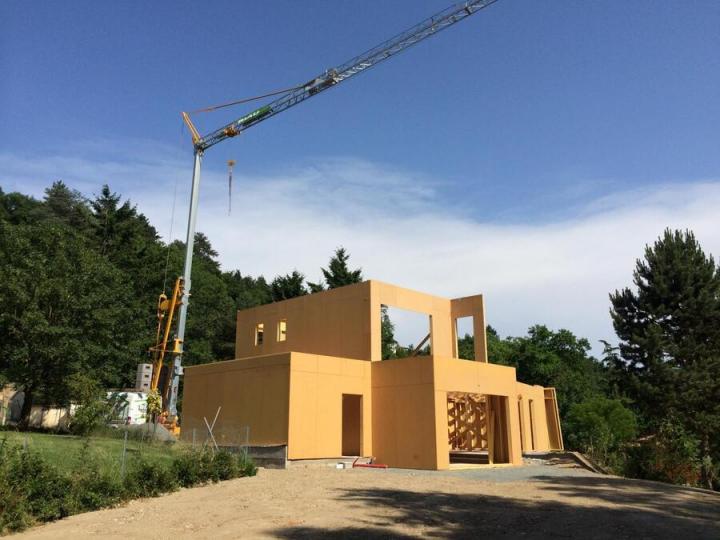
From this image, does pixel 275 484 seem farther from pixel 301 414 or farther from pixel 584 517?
pixel 584 517

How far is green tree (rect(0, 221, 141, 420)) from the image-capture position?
27703 mm

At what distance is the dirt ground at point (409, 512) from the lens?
9453 mm

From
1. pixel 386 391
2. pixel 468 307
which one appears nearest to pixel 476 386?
pixel 386 391

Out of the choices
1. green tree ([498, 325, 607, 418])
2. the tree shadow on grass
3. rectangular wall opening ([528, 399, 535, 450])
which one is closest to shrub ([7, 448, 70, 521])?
the tree shadow on grass

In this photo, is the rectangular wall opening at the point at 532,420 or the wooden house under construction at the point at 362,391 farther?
the rectangular wall opening at the point at 532,420

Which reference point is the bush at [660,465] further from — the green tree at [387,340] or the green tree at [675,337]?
the green tree at [387,340]

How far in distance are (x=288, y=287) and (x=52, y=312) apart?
2199cm

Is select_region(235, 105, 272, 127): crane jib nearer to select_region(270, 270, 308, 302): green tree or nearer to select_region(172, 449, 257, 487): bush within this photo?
select_region(270, 270, 308, 302): green tree

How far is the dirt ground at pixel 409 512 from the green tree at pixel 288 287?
33.4 m

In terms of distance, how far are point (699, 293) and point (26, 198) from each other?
67.1 metres

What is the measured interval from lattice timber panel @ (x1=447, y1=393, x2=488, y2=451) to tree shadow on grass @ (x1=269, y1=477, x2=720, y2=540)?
1344 centimetres

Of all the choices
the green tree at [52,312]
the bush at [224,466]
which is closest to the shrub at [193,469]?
the bush at [224,466]

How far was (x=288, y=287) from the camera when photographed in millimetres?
48875

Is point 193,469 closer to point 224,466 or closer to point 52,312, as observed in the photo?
point 224,466
